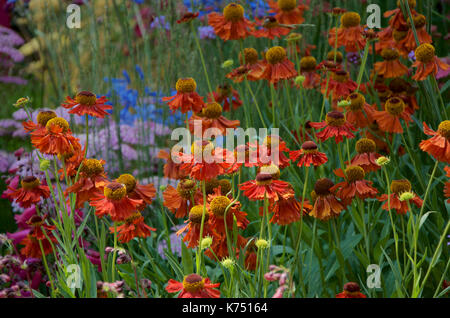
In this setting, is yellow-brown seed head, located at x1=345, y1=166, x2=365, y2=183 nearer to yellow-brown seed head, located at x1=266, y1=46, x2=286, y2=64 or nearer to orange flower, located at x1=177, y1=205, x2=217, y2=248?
orange flower, located at x1=177, y1=205, x2=217, y2=248

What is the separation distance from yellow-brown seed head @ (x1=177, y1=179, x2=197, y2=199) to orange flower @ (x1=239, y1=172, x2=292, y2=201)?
6.7 inches

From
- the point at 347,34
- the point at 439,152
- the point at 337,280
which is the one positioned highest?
the point at 347,34

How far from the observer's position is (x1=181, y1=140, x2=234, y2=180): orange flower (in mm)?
1153

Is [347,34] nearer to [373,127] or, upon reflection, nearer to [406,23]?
[406,23]

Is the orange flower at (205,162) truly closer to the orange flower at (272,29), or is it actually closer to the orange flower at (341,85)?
the orange flower at (341,85)

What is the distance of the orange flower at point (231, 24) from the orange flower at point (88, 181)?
62cm

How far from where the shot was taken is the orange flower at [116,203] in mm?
1139

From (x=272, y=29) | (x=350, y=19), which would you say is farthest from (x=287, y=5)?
(x=350, y=19)

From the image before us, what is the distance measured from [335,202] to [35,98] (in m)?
2.49

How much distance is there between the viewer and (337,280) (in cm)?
154

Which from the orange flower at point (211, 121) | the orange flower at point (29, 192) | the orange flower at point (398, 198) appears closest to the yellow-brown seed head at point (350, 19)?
the orange flower at point (211, 121)

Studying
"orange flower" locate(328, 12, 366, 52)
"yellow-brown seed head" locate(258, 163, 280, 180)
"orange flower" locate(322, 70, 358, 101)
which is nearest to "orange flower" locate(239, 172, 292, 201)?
"yellow-brown seed head" locate(258, 163, 280, 180)

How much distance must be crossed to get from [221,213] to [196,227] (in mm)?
93
